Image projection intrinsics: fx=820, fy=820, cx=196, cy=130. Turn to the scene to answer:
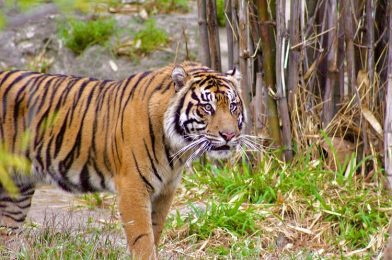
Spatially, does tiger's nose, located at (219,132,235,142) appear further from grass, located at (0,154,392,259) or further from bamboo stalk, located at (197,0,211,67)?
bamboo stalk, located at (197,0,211,67)

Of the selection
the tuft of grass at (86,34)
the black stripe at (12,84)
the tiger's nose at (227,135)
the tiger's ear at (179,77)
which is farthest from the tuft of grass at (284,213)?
the tuft of grass at (86,34)

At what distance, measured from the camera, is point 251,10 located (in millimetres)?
5898

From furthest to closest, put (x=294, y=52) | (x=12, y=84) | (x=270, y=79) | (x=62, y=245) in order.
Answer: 1. (x=270, y=79)
2. (x=294, y=52)
3. (x=12, y=84)
4. (x=62, y=245)

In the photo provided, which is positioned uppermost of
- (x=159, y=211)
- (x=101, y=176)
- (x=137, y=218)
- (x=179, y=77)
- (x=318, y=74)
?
(x=179, y=77)

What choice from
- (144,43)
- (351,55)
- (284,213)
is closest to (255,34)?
(351,55)

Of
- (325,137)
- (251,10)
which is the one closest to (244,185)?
(325,137)

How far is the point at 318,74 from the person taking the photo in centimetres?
609

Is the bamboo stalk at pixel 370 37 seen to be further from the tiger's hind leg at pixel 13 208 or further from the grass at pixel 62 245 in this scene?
the tiger's hind leg at pixel 13 208

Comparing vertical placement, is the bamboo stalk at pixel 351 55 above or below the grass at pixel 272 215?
above

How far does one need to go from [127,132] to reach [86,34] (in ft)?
14.3

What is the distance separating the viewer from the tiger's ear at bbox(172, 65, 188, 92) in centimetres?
437

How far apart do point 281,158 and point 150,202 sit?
1.70 meters

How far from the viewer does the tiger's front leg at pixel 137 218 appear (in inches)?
172

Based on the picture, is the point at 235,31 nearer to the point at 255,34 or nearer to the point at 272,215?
the point at 255,34
